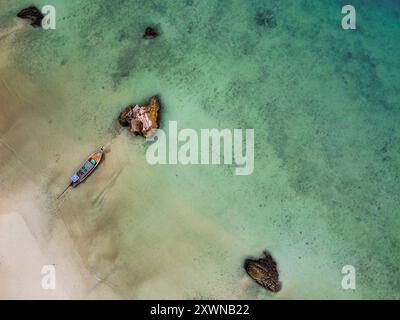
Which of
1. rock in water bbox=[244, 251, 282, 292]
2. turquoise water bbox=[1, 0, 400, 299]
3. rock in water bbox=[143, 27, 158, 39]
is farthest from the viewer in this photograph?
rock in water bbox=[143, 27, 158, 39]

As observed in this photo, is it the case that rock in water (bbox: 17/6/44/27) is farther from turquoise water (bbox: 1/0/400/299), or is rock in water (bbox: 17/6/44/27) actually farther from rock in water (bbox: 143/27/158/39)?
rock in water (bbox: 143/27/158/39)

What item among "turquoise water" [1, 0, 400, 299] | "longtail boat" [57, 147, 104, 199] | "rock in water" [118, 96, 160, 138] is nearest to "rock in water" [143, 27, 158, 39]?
"turquoise water" [1, 0, 400, 299]

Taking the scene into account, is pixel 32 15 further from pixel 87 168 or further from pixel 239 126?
pixel 239 126

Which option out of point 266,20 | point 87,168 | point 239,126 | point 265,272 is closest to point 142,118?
point 87,168

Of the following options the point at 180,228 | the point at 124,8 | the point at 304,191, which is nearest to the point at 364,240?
the point at 304,191

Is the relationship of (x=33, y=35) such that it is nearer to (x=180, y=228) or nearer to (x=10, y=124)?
(x=10, y=124)

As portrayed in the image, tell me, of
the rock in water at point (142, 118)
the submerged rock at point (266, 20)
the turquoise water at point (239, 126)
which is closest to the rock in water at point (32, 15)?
the turquoise water at point (239, 126)

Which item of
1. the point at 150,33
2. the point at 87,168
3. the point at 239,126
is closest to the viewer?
the point at 87,168
